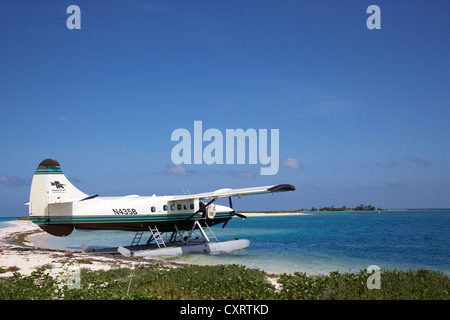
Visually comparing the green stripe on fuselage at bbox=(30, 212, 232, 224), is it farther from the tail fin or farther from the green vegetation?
the green vegetation

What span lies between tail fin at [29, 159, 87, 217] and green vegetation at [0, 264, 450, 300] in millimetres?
9222

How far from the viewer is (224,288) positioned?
9.37 metres

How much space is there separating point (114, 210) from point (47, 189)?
400cm

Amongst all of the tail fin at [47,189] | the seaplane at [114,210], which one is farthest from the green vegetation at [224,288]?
the tail fin at [47,189]

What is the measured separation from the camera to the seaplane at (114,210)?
19.7 m

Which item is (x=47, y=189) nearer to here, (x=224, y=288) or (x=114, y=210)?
(x=114, y=210)

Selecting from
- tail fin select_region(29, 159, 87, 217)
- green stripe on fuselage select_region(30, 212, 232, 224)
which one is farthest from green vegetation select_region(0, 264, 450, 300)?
tail fin select_region(29, 159, 87, 217)

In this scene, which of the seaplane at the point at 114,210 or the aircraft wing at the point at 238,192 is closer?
the aircraft wing at the point at 238,192

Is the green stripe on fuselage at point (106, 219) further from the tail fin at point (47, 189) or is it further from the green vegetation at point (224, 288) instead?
the green vegetation at point (224, 288)

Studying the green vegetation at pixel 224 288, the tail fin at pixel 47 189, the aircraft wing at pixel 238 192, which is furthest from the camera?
the tail fin at pixel 47 189
